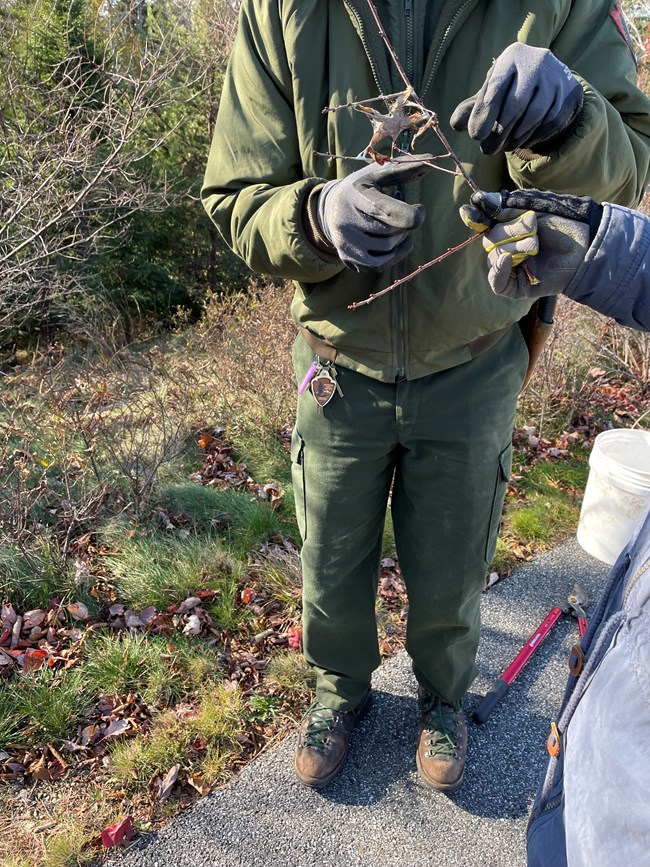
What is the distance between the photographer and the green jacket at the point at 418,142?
1.63 metres

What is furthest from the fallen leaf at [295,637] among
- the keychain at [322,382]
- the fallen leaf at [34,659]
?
the keychain at [322,382]

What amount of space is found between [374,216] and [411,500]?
1.00 meters

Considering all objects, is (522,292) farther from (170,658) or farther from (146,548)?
(146,548)

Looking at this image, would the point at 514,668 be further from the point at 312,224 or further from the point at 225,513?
the point at 312,224

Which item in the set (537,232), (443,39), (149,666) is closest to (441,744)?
(149,666)

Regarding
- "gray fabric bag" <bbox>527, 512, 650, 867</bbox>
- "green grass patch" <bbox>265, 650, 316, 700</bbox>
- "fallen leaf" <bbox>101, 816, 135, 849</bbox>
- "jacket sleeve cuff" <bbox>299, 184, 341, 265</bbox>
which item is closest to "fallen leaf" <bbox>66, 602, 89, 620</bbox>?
"green grass patch" <bbox>265, 650, 316, 700</bbox>

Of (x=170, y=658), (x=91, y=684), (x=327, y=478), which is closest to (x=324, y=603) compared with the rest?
(x=327, y=478)

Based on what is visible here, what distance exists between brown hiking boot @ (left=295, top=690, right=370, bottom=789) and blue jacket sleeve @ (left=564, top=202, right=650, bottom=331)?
6.23 ft

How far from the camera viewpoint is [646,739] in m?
1.07

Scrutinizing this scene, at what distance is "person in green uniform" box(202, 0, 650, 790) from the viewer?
A: 151 centimetres

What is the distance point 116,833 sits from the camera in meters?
2.18

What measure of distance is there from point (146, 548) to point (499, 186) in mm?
2540

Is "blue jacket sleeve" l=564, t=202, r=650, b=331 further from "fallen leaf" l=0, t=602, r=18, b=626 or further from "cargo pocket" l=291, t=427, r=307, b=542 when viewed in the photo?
"fallen leaf" l=0, t=602, r=18, b=626

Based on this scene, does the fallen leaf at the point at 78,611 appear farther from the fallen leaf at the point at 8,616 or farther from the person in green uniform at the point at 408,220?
the person in green uniform at the point at 408,220
